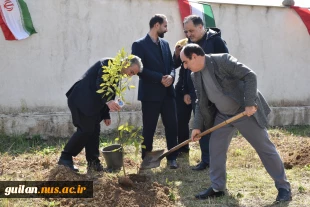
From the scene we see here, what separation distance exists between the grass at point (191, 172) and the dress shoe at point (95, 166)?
98 millimetres

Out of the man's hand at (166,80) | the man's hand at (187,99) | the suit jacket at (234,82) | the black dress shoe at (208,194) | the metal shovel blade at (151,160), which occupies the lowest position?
→ the black dress shoe at (208,194)

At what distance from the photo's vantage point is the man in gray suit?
402cm

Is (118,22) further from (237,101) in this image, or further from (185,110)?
(237,101)

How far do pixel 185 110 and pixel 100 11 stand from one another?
2.75 m

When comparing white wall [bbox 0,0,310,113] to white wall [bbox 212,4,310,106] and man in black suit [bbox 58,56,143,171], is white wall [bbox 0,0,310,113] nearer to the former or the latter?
white wall [bbox 212,4,310,106]

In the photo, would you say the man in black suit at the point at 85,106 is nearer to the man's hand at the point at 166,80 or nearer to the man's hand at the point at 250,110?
the man's hand at the point at 166,80

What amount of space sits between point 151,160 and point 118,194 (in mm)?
1196

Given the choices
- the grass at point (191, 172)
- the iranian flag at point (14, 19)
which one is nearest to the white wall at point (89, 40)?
the iranian flag at point (14, 19)

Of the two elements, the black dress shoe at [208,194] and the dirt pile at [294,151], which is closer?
the black dress shoe at [208,194]

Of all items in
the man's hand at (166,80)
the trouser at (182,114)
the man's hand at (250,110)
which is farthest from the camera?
the trouser at (182,114)

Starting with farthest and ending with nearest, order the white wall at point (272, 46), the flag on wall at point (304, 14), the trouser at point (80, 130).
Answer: the flag on wall at point (304, 14), the white wall at point (272, 46), the trouser at point (80, 130)

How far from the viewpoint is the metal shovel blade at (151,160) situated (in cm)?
518

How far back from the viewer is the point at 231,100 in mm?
4156

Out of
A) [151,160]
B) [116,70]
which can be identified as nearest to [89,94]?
[116,70]
